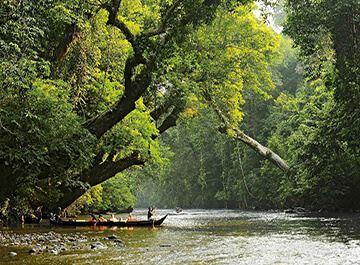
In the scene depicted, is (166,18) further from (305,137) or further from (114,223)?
(305,137)

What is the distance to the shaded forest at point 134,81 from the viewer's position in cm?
1072

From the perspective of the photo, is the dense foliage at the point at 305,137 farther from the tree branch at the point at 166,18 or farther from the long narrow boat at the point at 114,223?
the long narrow boat at the point at 114,223

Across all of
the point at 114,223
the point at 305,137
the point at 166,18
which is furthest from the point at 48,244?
the point at 305,137

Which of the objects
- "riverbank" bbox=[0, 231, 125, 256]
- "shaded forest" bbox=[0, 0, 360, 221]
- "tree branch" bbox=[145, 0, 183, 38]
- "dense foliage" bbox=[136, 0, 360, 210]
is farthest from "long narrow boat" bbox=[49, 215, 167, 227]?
"tree branch" bbox=[145, 0, 183, 38]

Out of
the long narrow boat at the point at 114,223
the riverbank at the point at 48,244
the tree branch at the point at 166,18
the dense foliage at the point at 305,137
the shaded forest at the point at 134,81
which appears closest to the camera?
the riverbank at the point at 48,244

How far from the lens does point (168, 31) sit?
1148 centimetres

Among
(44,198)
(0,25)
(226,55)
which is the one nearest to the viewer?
(0,25)

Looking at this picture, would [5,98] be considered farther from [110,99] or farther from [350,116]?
[350,116]

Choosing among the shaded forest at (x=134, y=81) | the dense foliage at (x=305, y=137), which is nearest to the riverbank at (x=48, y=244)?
the shaded forest at (x=134, y=81)

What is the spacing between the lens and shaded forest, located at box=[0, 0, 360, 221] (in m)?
10.7

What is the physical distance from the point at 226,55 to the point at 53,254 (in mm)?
15163

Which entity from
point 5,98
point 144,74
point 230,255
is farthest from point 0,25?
point 230,255

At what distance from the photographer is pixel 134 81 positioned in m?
11.8

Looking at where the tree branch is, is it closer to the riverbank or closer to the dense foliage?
Answer: the dense foliage
